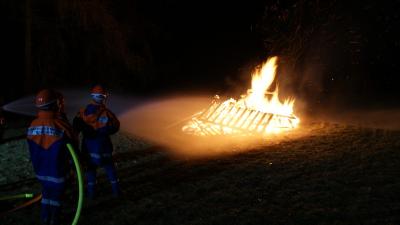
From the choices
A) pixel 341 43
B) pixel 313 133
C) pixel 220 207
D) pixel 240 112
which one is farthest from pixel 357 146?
pixel 341 43

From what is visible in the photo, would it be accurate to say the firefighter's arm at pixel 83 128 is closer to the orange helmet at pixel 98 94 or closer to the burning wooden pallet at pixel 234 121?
the orange helmet at pixel 98 94

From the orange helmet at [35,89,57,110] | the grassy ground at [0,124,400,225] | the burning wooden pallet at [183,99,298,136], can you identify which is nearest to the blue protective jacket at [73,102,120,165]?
the grassy ground at [0,124,400,225]

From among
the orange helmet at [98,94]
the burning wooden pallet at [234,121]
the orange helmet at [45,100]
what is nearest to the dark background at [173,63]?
the burning wooden pallet at [234,121]

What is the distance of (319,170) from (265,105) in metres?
4.75

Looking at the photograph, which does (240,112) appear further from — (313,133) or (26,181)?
(26,181)

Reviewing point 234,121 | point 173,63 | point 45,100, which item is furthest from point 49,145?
point 173,63

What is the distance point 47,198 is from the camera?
5.07 metres

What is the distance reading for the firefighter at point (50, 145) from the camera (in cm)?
488

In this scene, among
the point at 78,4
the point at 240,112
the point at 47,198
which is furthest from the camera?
the point at 78,4

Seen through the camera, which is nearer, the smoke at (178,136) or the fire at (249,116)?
the smoke at (178,136)

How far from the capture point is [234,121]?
1104 centimetres

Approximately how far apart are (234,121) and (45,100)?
6790 millimetres

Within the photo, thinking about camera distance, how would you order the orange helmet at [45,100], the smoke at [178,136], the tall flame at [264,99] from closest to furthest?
1. the orange helmet at [45,100]
2. the smoke at [178,136]
3. the tall flame at [264,99]

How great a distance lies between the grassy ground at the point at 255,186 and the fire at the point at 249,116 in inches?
55.3
